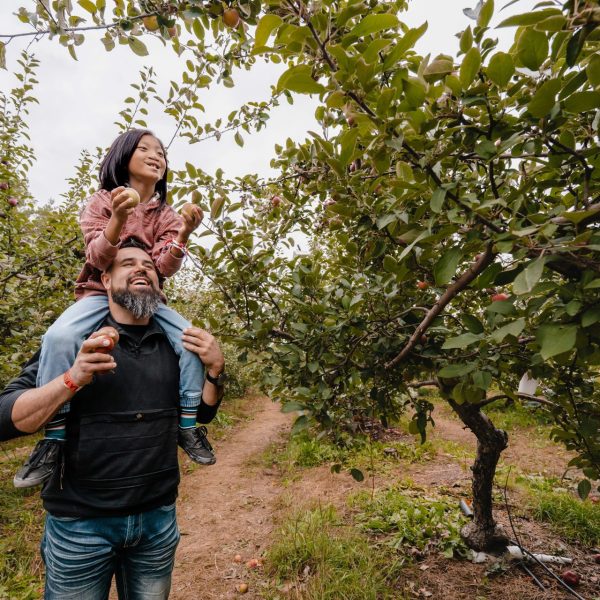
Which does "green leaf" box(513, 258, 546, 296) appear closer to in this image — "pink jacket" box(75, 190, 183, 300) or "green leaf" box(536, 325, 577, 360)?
"green leaf" box(536, 325, 577, 360)

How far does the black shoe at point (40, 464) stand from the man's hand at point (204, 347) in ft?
1.69

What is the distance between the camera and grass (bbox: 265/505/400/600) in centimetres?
246

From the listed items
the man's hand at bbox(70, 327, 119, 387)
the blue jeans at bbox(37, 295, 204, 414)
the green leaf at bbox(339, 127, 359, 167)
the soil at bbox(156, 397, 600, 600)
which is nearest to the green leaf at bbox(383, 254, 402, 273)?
the green leaf at bbox(339, 127, 359, 167)

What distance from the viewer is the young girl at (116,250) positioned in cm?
125

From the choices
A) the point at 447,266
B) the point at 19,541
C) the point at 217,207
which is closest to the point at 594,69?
the point at 447,266

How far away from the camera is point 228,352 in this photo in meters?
9.79

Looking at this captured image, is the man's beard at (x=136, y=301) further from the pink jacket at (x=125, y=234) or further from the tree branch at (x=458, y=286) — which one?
the tree branch at (x=458, y=286)

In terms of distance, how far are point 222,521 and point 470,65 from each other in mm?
4453

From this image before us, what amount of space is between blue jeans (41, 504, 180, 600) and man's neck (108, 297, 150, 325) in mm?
671

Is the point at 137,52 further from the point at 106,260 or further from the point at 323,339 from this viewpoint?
the point at 323,339

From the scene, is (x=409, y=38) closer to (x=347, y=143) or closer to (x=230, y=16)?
(x=347, y=143)

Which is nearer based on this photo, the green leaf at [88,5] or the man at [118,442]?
the green leaf at [88,5]

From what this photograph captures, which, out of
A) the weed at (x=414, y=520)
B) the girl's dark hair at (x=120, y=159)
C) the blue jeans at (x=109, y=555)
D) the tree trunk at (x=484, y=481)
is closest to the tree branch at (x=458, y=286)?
the blue jeans at (x=109, y=555)

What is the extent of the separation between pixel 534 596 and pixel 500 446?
895 millimetres
